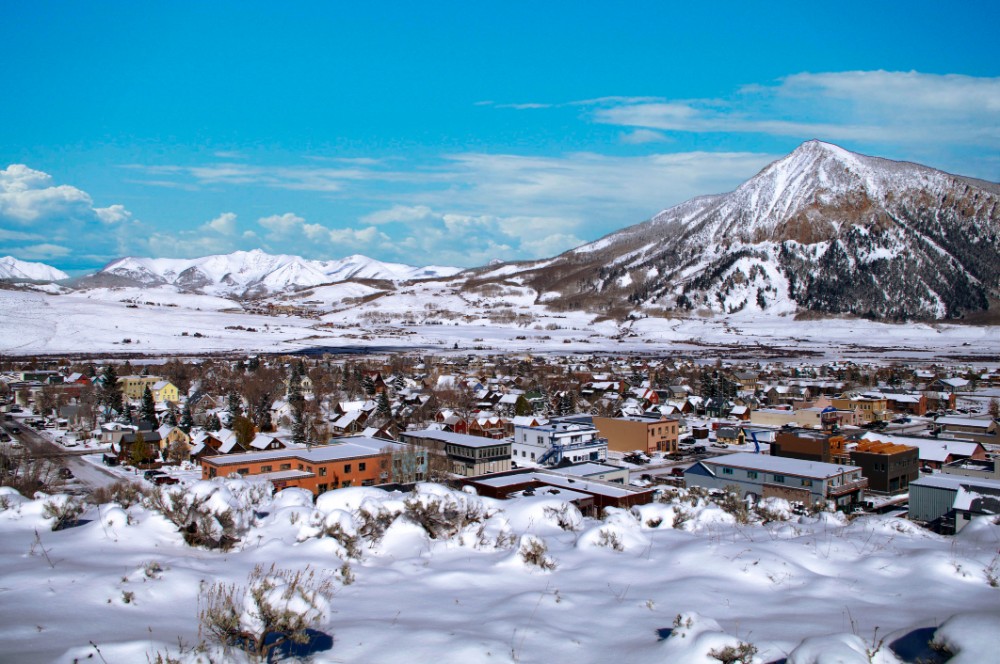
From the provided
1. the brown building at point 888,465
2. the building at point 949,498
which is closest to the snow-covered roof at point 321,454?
the building at point 949,498

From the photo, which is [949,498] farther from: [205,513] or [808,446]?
[205,513]

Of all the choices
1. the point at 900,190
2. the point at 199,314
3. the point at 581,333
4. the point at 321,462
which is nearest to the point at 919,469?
the point at 321,462

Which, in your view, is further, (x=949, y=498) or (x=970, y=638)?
(x=949, y=498)

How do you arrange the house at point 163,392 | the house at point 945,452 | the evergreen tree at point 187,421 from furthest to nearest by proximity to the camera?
the house at point 163,392 → the evergreen tree at point 187,421 → the house at point 945,452

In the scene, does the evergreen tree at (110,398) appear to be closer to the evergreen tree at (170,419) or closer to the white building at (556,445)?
the evergreen tree at (170,419)

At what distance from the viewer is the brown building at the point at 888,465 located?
19750mm

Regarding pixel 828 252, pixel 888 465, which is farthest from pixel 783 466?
pixel 828 252

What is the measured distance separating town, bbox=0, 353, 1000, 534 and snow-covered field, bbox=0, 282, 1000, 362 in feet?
70.6

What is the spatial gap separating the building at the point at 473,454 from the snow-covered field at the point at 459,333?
5215 cm

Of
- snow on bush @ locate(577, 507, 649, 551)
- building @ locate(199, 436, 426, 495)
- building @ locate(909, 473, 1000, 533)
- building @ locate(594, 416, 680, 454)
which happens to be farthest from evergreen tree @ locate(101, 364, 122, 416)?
snow on bush @ locate(577, 507, 649, 551)

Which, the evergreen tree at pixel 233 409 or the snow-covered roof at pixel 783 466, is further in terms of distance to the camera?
the evergreen tree at pixel 233 409

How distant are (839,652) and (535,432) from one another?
22533 mm

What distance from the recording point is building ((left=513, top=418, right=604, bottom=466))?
24.1m

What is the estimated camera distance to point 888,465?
19.8 metres
